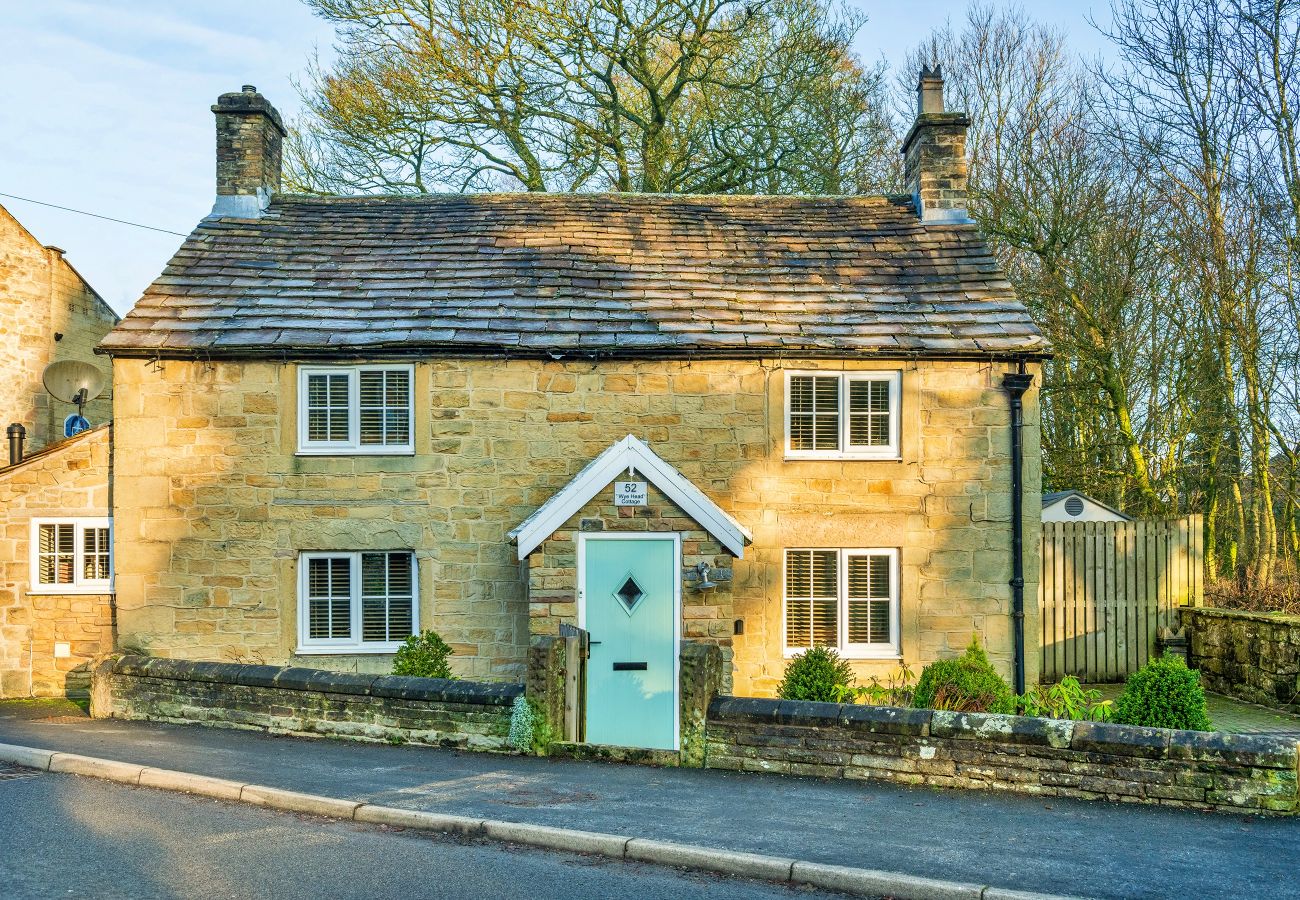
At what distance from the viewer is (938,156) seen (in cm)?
1673

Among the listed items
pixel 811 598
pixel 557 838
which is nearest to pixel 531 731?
pixel 557 838

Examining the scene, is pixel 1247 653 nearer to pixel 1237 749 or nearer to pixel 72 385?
pixel 1237 749

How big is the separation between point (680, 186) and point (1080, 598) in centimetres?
1449

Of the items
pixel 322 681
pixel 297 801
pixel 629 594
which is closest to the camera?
pixel 297 801

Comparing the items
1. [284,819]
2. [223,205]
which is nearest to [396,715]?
[284,819]

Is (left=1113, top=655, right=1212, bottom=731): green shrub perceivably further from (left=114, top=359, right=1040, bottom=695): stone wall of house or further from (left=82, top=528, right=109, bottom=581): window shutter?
(left=82, top=528, right=109, bottom=581): window shutter

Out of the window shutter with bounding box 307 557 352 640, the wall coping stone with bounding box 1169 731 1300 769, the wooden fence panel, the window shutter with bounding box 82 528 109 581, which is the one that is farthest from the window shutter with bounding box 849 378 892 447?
the window shutter with bounding box 82 528 109 581

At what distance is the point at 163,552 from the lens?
13859 mm

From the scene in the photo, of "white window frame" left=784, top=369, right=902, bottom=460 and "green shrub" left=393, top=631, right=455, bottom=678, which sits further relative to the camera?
"white window frame" left=784, top=369, right=902, bottom=460

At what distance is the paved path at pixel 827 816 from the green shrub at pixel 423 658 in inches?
62.6

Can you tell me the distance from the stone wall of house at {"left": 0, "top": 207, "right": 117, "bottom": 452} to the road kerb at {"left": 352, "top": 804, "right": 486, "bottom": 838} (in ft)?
Result: 50.7

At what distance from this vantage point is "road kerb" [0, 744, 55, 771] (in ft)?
33.0

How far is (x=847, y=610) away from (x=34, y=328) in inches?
658

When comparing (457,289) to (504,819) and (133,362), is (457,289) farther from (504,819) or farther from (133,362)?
(504,819)
